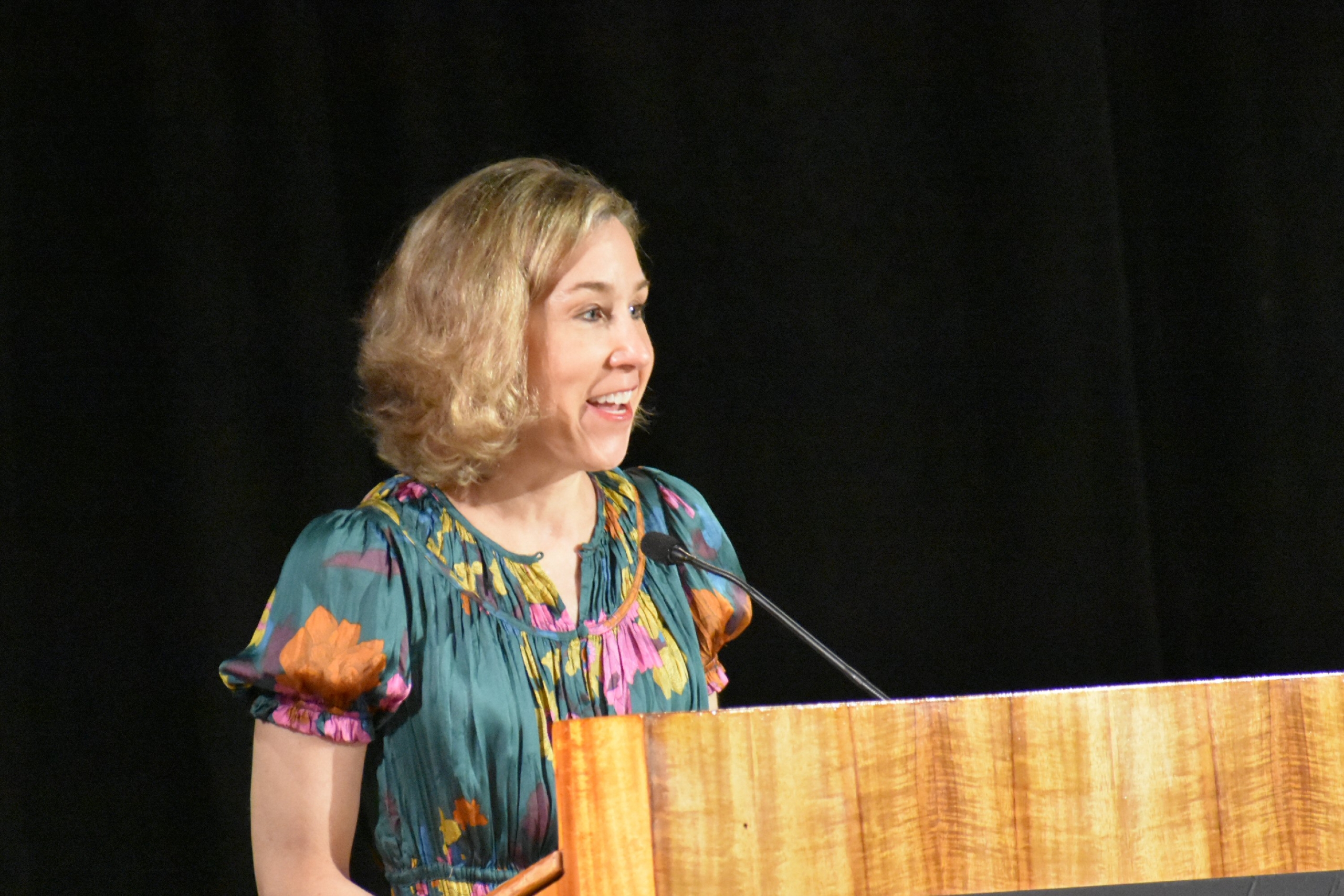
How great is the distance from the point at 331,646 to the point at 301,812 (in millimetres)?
177

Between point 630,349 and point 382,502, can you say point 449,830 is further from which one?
point 630,349

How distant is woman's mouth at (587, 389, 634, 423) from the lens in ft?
5.30

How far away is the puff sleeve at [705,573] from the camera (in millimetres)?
1763

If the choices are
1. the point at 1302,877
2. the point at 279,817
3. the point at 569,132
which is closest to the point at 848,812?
the point at 1302,877

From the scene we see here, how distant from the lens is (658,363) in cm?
243

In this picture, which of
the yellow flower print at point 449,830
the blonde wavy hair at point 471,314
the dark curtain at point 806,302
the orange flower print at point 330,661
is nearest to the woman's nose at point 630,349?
the blonde wavy hair at point 471,314

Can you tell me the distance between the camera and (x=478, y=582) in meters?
1.56

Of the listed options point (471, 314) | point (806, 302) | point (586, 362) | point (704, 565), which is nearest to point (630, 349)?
point (586, 362)

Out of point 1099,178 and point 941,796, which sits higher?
point 1099,178

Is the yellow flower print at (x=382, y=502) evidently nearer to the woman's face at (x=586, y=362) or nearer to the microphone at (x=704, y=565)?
the woman's face at (x=586, y=362)

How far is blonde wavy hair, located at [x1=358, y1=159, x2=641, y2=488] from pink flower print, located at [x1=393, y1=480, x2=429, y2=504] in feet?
0.04

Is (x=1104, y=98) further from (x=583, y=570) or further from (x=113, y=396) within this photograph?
(x=113, y=396)

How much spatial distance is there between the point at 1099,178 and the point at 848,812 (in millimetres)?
1900

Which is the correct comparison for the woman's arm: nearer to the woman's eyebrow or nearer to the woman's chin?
the woman's chin
